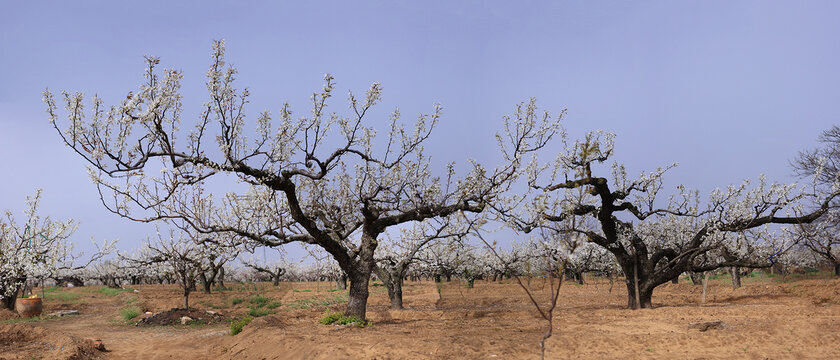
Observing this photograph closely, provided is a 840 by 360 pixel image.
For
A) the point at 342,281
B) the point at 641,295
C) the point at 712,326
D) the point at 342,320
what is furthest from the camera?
the point at 342,281

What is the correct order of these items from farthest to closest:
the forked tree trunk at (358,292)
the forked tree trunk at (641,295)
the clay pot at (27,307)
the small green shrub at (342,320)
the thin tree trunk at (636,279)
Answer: the clay pot at (27,307) < the forked tree trunk at (641,295) < the thin tree trunk at (636,279) < the forked tree trunk at (358,292) < the small green shrub at (342,320)

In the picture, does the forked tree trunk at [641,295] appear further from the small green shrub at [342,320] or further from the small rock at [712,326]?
the small green shrub at [342,320]

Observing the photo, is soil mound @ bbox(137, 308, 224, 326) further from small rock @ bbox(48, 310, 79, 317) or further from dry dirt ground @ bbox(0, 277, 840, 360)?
small rock @ bbox(48, 310, 79, 317)

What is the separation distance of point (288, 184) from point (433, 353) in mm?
5966

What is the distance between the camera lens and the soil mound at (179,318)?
20.2m

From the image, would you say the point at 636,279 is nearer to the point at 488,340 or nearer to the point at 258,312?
the point at 488,340

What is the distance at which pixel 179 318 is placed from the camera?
20.6 meters

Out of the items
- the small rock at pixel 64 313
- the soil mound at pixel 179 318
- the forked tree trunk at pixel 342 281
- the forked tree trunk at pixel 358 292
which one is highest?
the forked tree trunk at pixel 358 292

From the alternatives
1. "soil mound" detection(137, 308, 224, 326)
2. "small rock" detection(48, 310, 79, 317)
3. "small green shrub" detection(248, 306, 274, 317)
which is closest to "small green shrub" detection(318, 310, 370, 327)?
"soil mound" detection(137, 308, 224, 326)

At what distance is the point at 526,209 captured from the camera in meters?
15.4

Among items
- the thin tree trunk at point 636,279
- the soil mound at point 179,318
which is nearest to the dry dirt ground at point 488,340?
the soil mound at point 179,318

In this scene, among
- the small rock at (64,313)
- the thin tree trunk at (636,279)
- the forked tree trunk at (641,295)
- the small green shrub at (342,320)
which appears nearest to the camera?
the small green shrub at (342,320)

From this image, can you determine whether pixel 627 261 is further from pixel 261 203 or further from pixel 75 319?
pixel 75 319

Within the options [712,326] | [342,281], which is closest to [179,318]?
[712,326]
